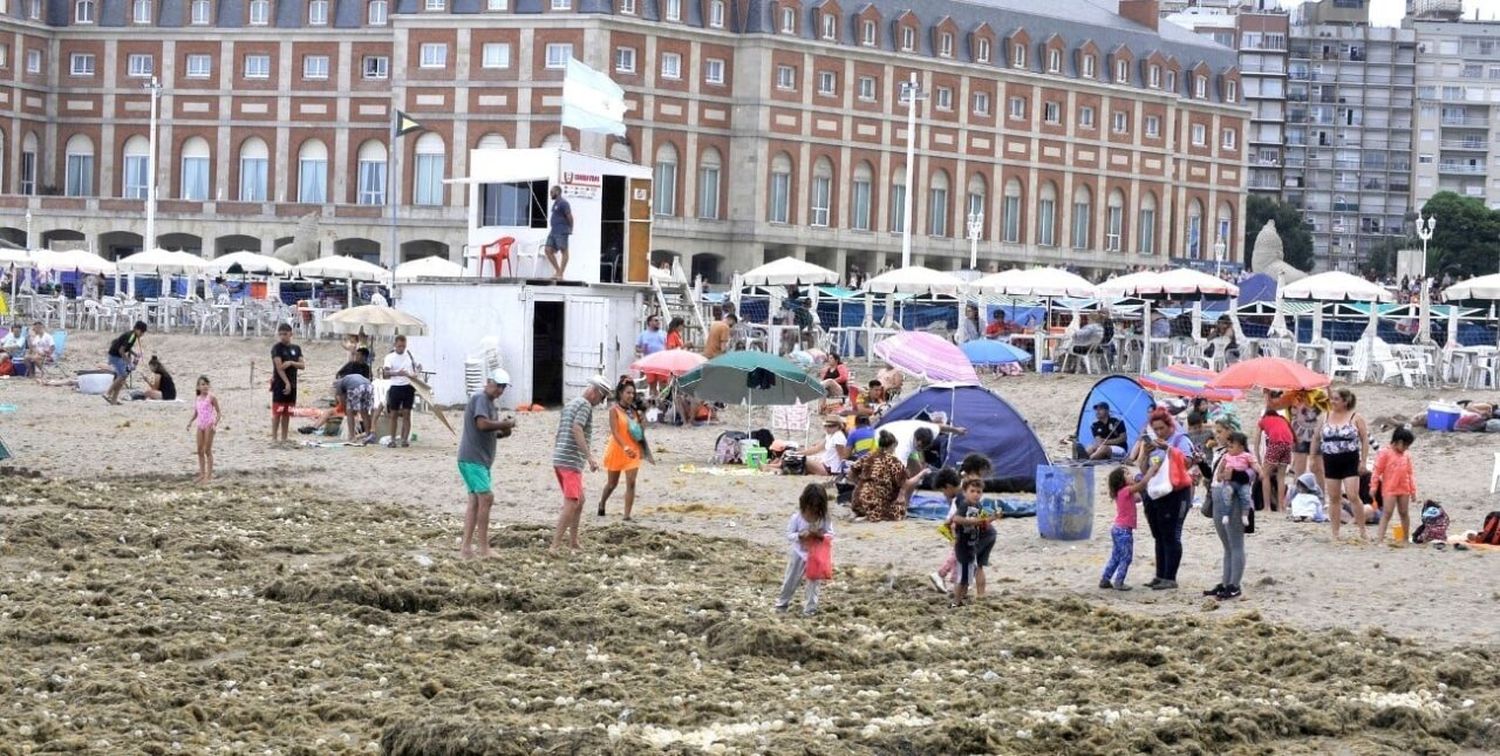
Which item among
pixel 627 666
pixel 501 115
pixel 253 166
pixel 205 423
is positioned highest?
pixel 501 115

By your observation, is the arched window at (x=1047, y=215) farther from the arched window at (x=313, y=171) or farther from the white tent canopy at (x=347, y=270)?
the white tent canopy at (x=347, y=270)

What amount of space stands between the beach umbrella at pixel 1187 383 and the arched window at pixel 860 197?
55338mm

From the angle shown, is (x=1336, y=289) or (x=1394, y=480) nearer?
(x=1394, y=480)

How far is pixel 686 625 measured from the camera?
16375mm

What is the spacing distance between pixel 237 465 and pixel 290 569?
360 inches

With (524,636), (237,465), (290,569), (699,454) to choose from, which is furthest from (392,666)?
(699,454)

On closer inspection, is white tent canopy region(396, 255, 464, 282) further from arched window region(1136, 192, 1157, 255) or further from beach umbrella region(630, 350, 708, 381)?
arched window region(1136, 192, 1157, 255)

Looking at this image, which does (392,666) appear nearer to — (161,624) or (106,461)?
(161,624)

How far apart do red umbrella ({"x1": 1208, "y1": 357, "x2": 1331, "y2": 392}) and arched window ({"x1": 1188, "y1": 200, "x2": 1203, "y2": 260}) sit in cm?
7011

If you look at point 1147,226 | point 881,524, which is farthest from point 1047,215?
point 881,524

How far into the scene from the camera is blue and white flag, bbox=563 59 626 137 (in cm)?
4047

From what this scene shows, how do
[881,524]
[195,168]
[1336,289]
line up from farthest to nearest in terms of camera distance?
[195,168] < [1336,289] < [881,524]

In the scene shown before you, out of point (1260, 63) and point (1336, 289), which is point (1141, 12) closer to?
point (1260, 63)

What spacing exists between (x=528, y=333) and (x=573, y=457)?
17.0 m
